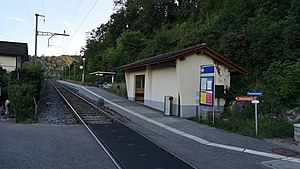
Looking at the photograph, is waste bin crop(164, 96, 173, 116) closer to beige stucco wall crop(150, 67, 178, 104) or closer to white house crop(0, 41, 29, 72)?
beige stucco wall crop(150, 67, 178, 104)

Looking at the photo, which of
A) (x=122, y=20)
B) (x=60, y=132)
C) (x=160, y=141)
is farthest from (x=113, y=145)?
(x=122, y=20)

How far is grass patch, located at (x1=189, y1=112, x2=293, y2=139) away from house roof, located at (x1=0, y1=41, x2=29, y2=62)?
95.5 ft

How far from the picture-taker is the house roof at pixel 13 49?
112 feet

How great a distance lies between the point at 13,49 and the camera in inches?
1409

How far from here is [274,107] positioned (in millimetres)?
12828

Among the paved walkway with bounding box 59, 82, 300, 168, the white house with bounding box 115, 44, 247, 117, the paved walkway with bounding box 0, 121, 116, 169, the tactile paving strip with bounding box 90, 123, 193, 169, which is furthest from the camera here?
the white house with bounding box 115, 44, 247, 117

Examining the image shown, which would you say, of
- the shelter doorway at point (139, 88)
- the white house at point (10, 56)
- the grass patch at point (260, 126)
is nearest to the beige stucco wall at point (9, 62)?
the white house at point (10, 56)

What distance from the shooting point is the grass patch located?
10.4 meters

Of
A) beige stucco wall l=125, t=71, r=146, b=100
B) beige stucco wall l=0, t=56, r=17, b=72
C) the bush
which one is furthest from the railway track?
beige stucco wall l=0, t=56, r=17, b=72

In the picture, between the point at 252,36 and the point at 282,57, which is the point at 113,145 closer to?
the point at 282,57

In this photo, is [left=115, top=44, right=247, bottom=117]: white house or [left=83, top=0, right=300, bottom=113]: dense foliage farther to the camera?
[left=115, top=44, right=247, bottom=117]: white house

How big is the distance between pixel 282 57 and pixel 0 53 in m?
31.3

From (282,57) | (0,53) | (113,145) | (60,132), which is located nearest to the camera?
(113,145)

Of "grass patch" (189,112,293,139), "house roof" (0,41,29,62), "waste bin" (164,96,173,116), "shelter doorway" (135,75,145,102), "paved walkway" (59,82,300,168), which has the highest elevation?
"house roof" (0,41,29,62)
